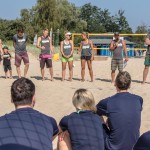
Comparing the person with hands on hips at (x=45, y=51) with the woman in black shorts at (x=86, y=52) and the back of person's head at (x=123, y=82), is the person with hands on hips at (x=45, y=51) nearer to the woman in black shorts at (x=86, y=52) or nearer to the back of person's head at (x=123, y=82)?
the woman in black shorts at (x=86, y=52)

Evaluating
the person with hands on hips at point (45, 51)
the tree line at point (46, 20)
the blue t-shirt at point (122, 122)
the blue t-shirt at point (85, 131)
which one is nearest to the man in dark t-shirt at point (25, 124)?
the blue t-shirt at point (85, 131)

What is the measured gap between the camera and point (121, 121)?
382 cm

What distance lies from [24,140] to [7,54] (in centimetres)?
941

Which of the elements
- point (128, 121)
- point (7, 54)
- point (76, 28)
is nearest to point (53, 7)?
point (76, 28)

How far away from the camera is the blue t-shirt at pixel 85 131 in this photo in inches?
135

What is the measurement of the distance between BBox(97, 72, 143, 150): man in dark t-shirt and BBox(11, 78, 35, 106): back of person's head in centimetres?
121

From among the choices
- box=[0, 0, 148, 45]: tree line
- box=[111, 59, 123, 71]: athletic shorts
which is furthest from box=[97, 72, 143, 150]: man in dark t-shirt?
box=[0, 0, 148, 45]: tree line

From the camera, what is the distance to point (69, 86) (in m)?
10.2

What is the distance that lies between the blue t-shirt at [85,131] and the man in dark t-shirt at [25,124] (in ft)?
1.74

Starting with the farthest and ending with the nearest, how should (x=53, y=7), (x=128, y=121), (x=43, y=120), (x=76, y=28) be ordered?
(x=76, y=28) → (x=53, y=7) → (x=128, y=121) → (x=43, y=120)

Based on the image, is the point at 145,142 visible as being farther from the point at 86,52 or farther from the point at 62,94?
the point at 86,52

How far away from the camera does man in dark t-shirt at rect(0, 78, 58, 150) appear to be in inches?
106

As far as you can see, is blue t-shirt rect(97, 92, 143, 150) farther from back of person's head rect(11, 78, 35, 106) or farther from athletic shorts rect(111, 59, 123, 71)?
athletic shorts rect(111, 59, 123, 71)

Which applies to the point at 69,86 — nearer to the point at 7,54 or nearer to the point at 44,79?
the point at 44,79
